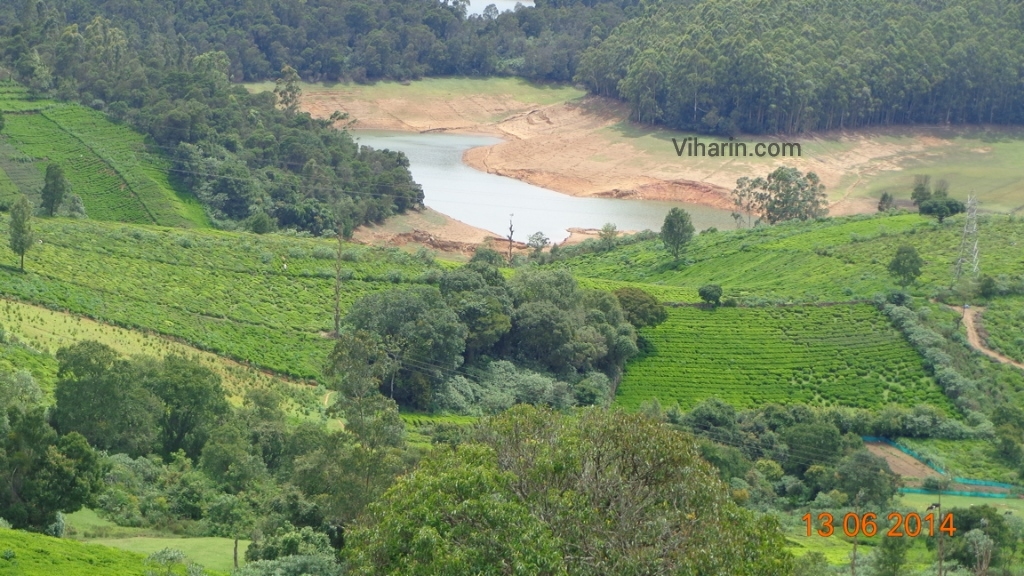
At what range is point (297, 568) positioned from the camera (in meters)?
27.8

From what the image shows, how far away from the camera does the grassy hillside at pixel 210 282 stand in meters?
51.7

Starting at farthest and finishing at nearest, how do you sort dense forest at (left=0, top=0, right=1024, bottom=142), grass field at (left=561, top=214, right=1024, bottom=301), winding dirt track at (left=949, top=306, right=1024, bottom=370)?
dense forest at (left=0, top=0, right=1024, bottom=142) → grass field at (left=561, top=214, right=1024, bottom=301) → winding dirt track at (left=949, top=306, right=1024, bottom=370)

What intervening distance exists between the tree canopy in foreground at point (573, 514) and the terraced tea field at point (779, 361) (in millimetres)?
29432

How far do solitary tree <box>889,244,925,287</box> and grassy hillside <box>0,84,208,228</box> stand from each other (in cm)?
3536

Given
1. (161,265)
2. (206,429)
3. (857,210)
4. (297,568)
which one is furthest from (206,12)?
(297,568)

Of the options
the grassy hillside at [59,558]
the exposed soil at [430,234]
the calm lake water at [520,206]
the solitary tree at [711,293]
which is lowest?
the exposed soil at [430,234]

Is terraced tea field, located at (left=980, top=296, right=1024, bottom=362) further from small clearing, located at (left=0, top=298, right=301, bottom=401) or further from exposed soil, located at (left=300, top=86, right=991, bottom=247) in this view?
exposed soil, located at (left=300, top=86, right=991, bottom=247)

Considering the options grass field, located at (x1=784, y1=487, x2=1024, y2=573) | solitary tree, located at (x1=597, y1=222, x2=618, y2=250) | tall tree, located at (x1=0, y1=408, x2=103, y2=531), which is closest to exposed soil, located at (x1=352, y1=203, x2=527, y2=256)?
solitary tree, located at (x1=597, y1=222, x2=618, y2=250)

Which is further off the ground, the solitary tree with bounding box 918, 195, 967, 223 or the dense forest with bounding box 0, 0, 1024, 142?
the dense forest with bounding box 0, 0, 1024, 142

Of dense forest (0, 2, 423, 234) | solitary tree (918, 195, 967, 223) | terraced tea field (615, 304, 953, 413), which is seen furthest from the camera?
dense forest (0, 2, 423, 234)

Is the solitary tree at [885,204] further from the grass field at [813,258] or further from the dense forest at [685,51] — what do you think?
the dense forest at [685,51]

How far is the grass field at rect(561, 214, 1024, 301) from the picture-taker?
64056mm

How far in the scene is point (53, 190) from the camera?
223 ft

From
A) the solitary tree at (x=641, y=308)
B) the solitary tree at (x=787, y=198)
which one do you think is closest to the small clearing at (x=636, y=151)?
the solitary tree at (x=787, y=198)
